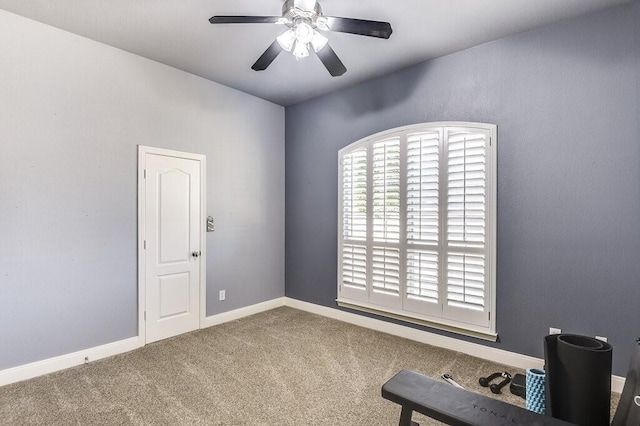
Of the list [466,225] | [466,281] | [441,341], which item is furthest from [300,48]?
[441,341]

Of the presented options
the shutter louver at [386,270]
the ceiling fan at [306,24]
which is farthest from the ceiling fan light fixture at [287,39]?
the shutter louver at [386,270]

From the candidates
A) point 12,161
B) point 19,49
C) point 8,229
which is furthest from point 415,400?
point 19,49

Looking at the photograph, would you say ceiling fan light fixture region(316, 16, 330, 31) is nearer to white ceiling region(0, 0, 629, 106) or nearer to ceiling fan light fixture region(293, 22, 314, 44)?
ceiling fan light fixture region(293, 22, 314, 44)

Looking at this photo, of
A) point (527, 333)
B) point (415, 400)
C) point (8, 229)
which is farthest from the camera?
point (527, 333)

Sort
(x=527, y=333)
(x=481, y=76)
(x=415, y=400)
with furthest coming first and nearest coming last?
(x=481, y=76) → (x=527, y=333) → (x=415, y=400)

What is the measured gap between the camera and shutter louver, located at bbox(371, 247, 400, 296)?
3684 mm

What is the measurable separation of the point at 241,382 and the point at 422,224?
7.38ft

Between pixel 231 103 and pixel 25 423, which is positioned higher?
pixel 231 103

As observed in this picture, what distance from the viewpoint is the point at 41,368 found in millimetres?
2762

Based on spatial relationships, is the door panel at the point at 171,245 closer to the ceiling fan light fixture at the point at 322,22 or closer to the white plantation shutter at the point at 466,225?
the ceiling fan light fixture at the point at 322,22

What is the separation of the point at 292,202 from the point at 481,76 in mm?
2829

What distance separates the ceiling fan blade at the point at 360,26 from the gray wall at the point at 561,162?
54.6 inches

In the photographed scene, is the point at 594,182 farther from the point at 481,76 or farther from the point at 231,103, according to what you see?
the point at 231,103

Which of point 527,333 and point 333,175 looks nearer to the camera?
point 527,333
